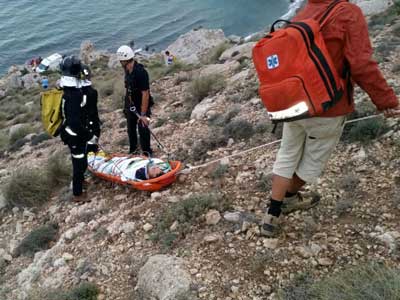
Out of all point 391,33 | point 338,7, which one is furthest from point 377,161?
point 391,33

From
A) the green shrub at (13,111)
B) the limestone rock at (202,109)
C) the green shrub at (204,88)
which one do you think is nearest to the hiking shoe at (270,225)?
the limestone rock at (202,109)

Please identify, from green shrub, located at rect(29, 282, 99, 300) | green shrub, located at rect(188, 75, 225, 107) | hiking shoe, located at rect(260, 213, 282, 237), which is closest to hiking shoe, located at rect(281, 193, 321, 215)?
hiking shoe, located at rect(260, 213, 282, 237)

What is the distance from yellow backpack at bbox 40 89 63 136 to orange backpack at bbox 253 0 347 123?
3.09m

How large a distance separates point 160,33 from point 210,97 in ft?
90.6

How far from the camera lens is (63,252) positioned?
4938 mm

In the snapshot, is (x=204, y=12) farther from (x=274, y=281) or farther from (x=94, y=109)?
(x=274, y=281)

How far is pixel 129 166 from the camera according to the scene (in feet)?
18.9

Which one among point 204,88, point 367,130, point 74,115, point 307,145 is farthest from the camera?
point 204,88

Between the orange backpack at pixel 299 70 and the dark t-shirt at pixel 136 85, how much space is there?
305 cm

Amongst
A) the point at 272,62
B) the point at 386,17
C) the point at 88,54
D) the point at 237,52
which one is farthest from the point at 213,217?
the point at 88,54

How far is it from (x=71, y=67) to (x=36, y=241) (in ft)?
6.86

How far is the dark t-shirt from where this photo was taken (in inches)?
231

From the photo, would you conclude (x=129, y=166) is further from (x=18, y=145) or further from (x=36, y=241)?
(x=18, y=145)

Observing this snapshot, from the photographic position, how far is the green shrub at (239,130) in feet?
20.7
